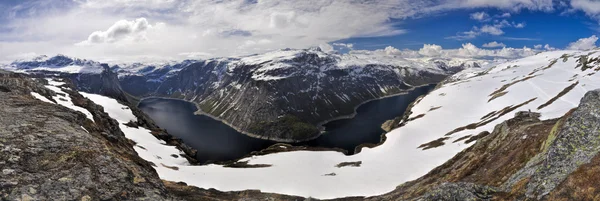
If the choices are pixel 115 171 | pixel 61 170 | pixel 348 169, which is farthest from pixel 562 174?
pixel 348 169

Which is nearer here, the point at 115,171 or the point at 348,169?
the point at 115,171

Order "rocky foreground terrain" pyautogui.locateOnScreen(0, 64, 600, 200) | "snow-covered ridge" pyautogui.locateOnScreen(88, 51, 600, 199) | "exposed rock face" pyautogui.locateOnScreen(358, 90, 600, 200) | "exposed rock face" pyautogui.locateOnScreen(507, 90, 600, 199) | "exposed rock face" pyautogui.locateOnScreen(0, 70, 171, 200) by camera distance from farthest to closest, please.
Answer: "snow-covered ridge" pyautogui.locateOnScreen(88, 51, 600, 199), "exposed rock face" pyautogui.locateOnScreen(507, 90, 600, 199), "exposed rock face" pyautogui.locateOnScreen(358, 90, 600, 200), "rocky foreground terrain" pyautogui.locateOnScreen(0, 64, 600, 200), "exposed rock face" pyautogui.locateOnScreen(0, 70, 171, 200)

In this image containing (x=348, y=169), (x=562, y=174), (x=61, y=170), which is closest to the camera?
(x=61, y=170)

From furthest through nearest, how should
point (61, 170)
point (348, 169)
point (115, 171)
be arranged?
point (348, 169) < point (115, 171) < point (61, 170)

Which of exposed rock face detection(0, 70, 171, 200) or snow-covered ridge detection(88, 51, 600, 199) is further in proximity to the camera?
snow-covered ridge detection(88, 51, 600, 199)

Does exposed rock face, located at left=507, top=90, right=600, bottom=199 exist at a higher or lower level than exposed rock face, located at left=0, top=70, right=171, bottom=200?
lower

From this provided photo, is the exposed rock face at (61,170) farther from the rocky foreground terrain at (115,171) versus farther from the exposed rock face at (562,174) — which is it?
the exposed rock face at (562,174)

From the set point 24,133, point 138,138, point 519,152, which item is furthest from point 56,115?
point 138,138

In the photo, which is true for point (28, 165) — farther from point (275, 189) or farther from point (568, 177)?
point (275, 189)

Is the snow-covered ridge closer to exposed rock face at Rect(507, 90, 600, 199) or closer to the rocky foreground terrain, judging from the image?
the rocky foreground terrain

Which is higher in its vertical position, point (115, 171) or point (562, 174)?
point (115, 171)

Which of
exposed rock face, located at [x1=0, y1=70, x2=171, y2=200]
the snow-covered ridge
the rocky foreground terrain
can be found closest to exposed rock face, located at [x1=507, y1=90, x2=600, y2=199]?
the rocky foreground terrain

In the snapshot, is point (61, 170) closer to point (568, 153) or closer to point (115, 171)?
point (115, 171)
